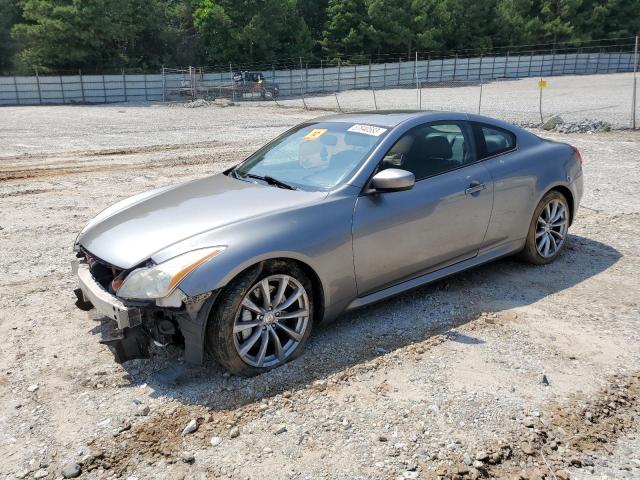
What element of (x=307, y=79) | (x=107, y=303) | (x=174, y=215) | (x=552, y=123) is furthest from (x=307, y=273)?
(x=307, y=79)

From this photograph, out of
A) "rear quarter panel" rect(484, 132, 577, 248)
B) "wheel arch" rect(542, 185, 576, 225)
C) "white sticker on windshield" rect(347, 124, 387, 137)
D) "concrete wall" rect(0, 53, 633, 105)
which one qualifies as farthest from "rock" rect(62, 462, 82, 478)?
"concrete wall" rect(0, 53, 633, 105)

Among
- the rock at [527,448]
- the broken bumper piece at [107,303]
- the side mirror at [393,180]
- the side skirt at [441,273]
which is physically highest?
the side mirror at [393,180]

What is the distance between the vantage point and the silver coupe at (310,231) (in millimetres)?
3309

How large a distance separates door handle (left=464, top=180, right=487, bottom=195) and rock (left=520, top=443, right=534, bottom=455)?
2128 mm

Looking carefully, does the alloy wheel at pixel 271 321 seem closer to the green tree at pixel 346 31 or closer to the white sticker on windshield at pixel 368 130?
the white sticker on windshield at pixel 368 130

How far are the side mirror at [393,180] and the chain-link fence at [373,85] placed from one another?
68.7 ft

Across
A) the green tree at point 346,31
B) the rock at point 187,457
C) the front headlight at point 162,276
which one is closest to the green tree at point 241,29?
the green tree at point 346,31

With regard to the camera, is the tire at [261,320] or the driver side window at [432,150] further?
the driver side window at [432,150]

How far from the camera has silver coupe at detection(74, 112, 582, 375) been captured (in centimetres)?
331

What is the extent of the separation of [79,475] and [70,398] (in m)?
0.73

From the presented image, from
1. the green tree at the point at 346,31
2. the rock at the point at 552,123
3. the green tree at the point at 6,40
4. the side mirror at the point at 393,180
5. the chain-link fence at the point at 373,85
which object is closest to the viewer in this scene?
the side mirror at the point at 393,180

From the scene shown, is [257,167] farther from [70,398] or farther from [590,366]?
[590,366]

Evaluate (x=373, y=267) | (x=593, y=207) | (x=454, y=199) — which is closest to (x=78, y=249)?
(x=373, y=267)

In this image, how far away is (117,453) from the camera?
2869 millimetres
